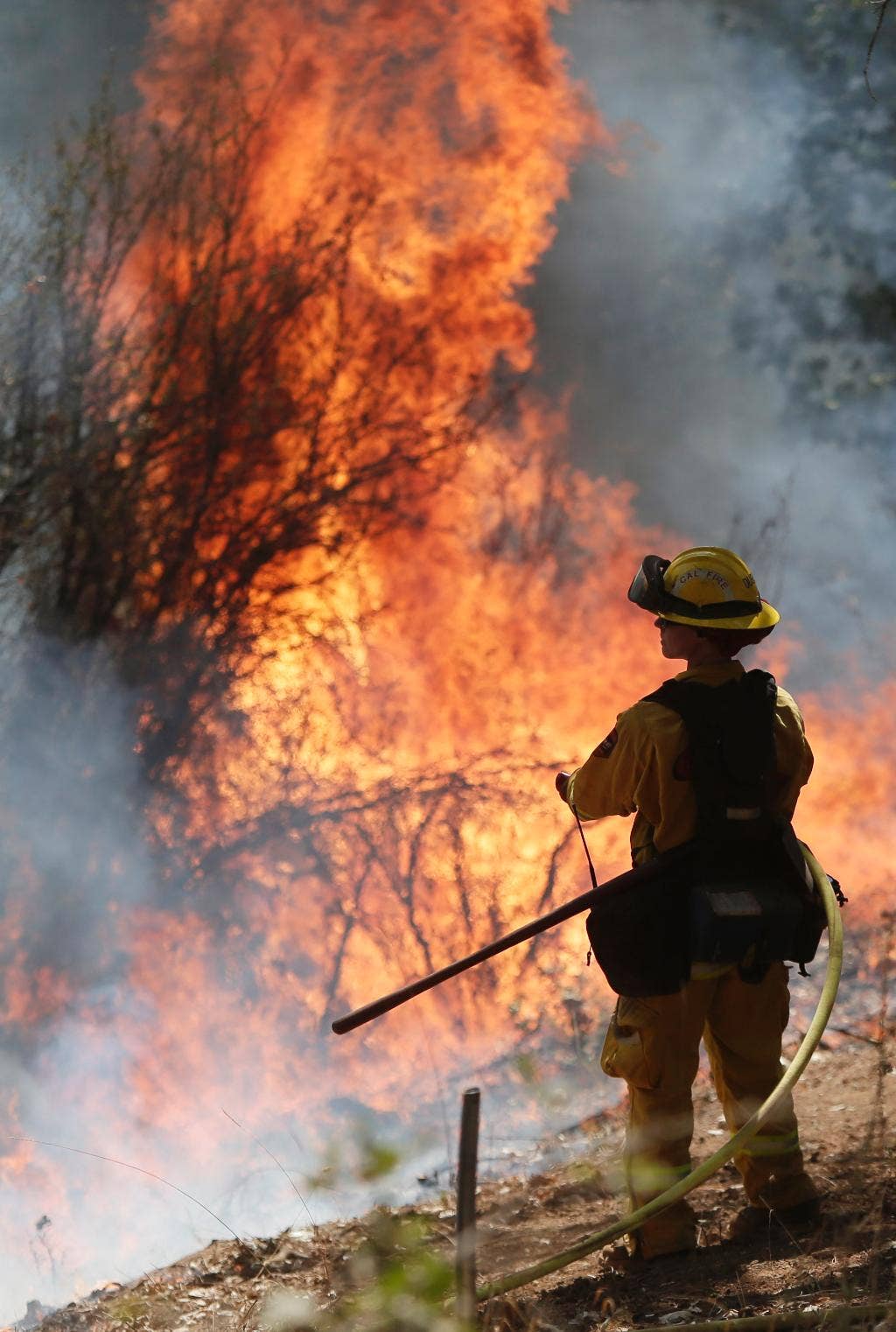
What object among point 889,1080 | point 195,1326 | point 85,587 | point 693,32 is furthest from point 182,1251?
point 693,32

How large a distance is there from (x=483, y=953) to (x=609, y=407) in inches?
244

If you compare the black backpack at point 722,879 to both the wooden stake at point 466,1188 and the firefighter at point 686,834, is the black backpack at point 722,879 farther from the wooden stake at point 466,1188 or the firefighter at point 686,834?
→ the wooden stake at point 466,1188

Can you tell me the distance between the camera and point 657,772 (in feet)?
10.2

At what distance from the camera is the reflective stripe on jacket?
3.09 m

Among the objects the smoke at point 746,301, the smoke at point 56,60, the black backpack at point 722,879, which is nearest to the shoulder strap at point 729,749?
the black backpack at point 722,879

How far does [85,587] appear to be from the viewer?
698 cm

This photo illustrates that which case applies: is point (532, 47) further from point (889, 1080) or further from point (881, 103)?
point (889, 1080)

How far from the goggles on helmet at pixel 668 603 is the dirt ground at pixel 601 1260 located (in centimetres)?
119

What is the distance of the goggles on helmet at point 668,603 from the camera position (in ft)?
10.4

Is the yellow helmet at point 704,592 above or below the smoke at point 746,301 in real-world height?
below

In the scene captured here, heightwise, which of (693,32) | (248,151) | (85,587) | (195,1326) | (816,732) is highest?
(693,32)

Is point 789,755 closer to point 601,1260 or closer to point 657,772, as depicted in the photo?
point 657,772

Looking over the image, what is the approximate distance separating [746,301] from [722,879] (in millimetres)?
6913

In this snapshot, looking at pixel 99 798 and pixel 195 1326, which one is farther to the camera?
pixel 99 798
